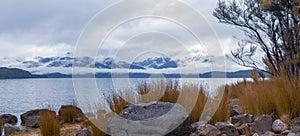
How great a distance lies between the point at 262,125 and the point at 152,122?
1.38 m

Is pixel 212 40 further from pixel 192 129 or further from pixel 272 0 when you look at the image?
pixel 272 0

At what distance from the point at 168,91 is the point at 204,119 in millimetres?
768

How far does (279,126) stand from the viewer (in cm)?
443

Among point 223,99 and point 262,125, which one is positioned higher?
point 223,99

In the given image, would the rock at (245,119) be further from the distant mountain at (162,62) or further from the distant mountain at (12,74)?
the distant mountain at (12,74)

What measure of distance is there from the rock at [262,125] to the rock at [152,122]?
828 mm

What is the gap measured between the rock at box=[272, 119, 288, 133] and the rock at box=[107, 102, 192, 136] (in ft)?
3.45

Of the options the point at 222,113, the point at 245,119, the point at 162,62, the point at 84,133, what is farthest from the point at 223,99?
the point at 84,133

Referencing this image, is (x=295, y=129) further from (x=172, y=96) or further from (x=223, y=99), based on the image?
(x=172, y=96)

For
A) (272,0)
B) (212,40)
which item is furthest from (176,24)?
(272,0)

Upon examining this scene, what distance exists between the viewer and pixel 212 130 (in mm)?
4438

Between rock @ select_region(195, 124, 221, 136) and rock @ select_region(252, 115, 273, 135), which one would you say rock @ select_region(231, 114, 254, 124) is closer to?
rock @ select_region(252, 115, 273, 135)

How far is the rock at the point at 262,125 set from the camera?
4500mm

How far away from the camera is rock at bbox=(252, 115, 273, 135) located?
450 cm
